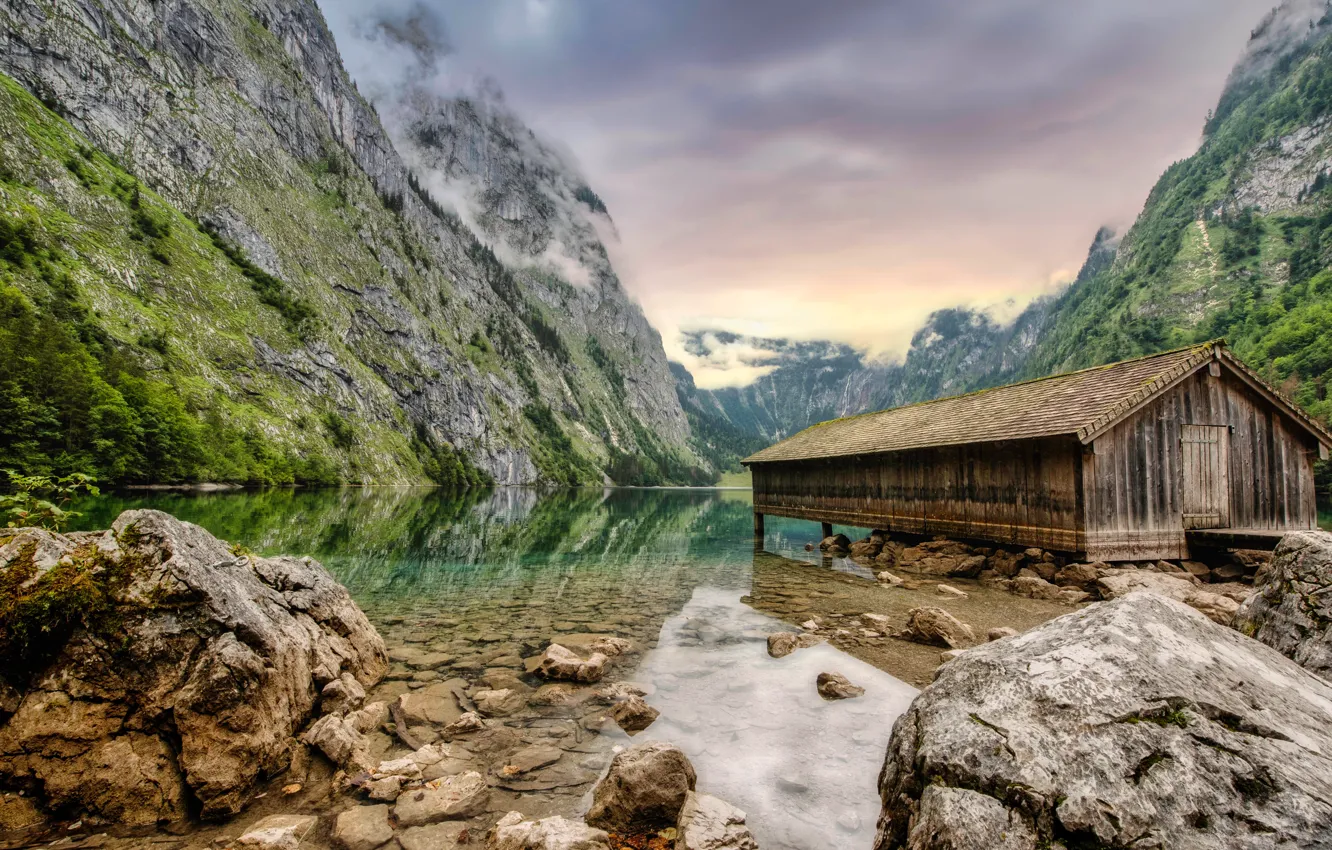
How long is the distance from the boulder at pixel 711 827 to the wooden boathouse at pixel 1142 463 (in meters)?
16.2

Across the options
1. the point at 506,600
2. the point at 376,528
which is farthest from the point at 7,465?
the point at 506,600

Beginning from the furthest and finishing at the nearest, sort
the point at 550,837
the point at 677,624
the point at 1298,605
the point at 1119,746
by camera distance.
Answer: the point at 677,624 → the point at 1298,605 → the point at 550,837 → the point at 1119,746

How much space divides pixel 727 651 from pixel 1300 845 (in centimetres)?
1082

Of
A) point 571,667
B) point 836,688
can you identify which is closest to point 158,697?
point 571,667

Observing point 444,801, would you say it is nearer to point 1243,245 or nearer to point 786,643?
point 786,643

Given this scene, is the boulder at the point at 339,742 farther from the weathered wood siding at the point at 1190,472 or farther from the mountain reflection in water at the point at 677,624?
the weathered wood siding at the point at 1190,472

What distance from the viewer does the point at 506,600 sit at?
18344mm

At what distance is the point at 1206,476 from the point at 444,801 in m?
23.2

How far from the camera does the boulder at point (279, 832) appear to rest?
5.61 m

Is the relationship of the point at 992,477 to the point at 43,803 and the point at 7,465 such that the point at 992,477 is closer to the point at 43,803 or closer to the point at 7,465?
the point at 43,803

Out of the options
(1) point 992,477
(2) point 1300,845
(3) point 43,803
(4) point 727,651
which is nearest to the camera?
(2) point 1300,845

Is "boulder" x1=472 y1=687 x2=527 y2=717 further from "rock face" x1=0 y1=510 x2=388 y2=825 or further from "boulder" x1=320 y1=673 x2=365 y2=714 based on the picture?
"rock face" x1=0 y1=510 x2=388 y2=825

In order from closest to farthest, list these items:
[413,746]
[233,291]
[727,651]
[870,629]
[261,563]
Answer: [413,746], [261,563], [727,651], [870,629], [233,291]

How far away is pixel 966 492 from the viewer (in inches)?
862
